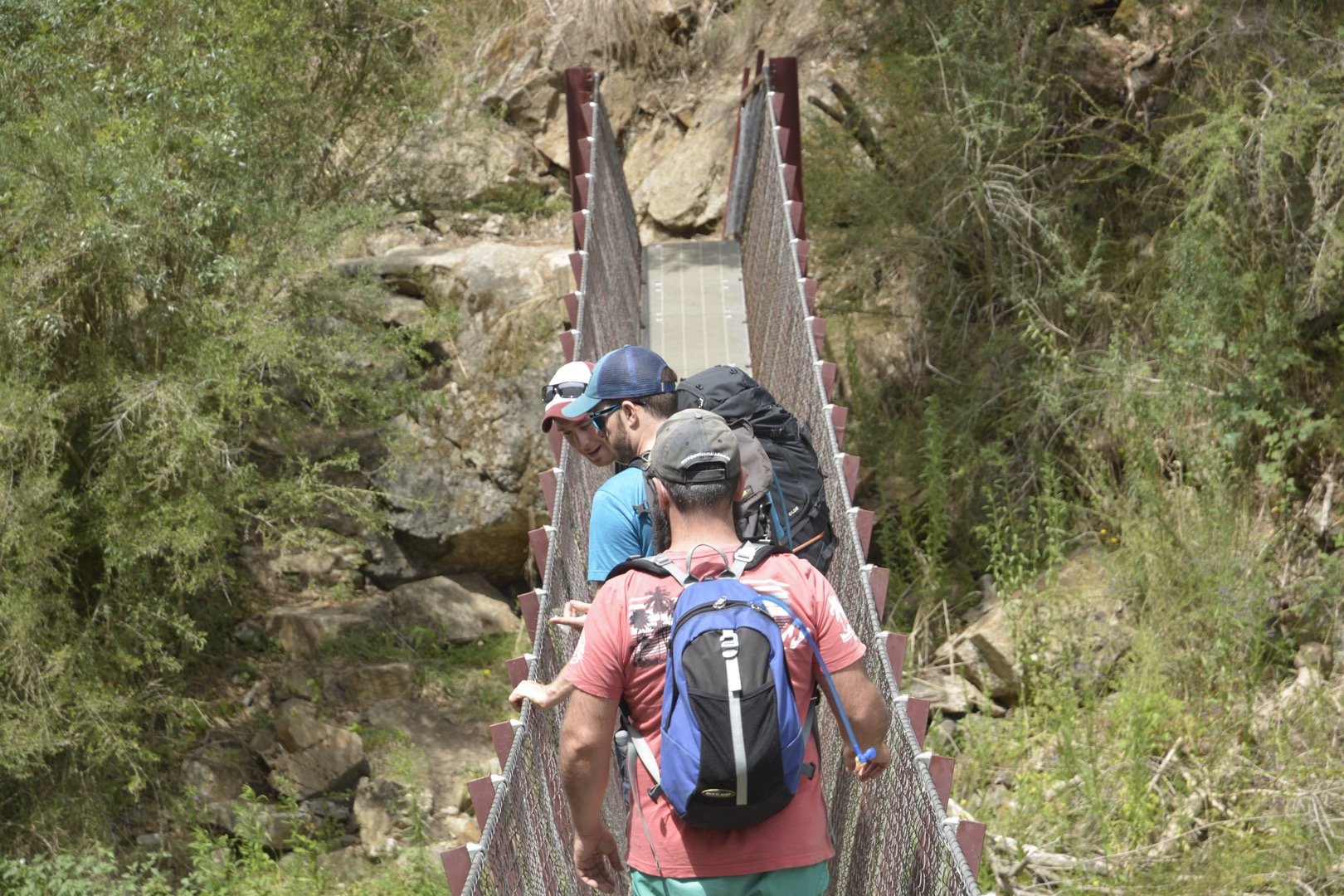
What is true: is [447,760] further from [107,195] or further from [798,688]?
[798,688]

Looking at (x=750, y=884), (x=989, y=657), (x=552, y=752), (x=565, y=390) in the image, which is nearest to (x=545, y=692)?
(x=750, y=884)

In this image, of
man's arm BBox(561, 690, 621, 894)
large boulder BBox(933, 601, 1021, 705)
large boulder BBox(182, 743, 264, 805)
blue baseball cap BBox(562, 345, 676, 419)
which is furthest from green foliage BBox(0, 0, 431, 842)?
man's arm BBox(561, 690, 621, 894)

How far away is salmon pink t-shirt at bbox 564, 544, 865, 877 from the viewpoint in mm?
1676

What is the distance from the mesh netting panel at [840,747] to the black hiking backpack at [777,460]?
0.92 ft

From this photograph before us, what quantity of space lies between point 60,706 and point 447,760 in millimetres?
1809

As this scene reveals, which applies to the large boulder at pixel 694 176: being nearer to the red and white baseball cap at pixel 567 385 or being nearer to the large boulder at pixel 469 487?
the large boulder at pixel 469 487

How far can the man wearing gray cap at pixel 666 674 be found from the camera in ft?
5.50

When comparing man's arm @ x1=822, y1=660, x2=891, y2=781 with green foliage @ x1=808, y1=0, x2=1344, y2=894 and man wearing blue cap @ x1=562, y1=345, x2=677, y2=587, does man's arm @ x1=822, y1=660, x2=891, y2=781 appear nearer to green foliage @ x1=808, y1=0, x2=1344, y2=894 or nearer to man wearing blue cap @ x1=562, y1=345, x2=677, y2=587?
man wearing blue cap @ x1=562, y1=345, x2=677, y2=587

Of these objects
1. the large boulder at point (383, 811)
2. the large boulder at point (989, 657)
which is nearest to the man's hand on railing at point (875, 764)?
the large boulder at point (989, 657)

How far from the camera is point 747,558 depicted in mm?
1708

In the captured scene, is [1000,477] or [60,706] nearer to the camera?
[60,706]

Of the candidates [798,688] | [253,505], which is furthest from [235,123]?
[798,688]

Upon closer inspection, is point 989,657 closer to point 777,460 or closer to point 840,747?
point 840,747

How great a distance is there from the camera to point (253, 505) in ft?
24.6
